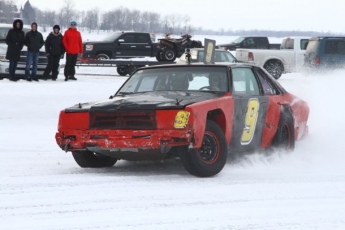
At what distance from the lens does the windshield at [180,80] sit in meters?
9.03

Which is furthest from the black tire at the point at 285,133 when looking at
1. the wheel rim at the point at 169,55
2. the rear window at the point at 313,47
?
the wheel rim at the point at 169,55

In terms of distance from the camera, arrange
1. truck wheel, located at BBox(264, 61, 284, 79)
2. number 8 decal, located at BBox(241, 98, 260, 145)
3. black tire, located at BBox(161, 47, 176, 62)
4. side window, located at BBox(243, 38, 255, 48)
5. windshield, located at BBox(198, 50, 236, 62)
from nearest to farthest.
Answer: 1. number 8 decal, located at BBox(241, 98, 260, 145)
2. windshield, located at BBox(198, 50, 236, 62)
3. truck wheel, located at BBox(264, 61, 284, 79)
4. black tire, located at BBox(161, 47, 176, 62)
5. side window, located at BBox(243, 38, 255, 48)

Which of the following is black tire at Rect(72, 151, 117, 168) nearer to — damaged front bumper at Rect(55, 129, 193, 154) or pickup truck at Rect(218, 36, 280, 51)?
damaged front bumper at Rect(55, 129, 193, 154)

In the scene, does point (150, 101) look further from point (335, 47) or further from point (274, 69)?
point (274, 69)

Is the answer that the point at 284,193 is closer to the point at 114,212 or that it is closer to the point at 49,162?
the point at 114,212

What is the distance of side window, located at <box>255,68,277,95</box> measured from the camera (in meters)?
9.76

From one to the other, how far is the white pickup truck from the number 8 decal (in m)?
19.5

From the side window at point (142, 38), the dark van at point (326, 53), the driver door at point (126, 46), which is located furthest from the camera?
the side window at point (142, 38)

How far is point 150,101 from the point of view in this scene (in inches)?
324

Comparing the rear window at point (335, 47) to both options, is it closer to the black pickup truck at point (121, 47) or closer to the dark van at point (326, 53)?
the dark van at point (326, 53)

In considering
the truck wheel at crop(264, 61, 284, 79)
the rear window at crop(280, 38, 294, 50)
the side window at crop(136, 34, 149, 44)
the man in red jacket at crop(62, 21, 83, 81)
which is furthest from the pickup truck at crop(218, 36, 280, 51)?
the man in red jacket at crop(62, 21, 83, 81)

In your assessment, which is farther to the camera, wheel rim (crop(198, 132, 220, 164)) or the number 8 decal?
the number 8 decal

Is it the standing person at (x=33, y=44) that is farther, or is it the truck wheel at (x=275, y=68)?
the truck wheel at (x=275, y=68)

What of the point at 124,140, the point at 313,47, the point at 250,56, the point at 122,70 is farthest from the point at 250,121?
the point at 250,56
